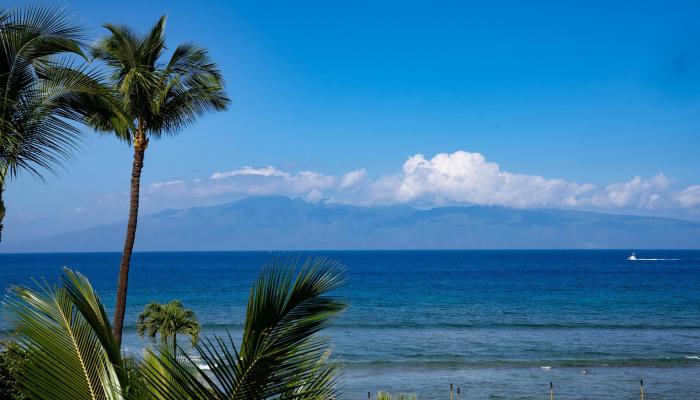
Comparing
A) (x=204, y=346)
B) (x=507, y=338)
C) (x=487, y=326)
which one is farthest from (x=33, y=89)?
(x=487, y=326)

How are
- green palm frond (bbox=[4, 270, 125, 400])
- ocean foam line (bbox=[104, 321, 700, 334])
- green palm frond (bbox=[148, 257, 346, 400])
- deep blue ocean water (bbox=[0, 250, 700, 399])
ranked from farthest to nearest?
1. ocean foam line (bbox=[104, 321, 700, 334])
2. deep blue ocean water (bbox=[0, 250, 700, 399])
3. green palm frond (bbox=[4, 270, 125, 400])
4. green palm frond (bbox=[148, 257, 346, 400])

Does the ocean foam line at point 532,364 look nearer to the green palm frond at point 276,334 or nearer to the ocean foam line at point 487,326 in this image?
the ocean foam line at point 487,326

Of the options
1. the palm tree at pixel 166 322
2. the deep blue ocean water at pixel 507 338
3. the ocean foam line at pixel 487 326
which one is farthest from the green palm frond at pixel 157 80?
the ocean foam line at pixel 487 326

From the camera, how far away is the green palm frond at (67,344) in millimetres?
4738

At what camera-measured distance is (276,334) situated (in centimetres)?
420

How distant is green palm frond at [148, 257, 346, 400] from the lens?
414 centimetres

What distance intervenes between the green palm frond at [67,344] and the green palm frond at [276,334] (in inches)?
30.9

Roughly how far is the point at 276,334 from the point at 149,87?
14033 mm

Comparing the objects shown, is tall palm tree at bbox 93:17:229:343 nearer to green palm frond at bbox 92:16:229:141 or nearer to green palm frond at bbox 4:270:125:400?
green palm frond at bbox 92:16:229:141

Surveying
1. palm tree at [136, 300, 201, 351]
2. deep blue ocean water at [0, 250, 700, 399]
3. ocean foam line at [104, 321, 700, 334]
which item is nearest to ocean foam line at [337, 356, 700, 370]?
deep blue ocean water at [0, 250, 700, 399]

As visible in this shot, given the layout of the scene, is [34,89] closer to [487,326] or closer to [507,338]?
[507,338]

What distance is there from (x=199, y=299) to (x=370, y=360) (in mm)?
51866

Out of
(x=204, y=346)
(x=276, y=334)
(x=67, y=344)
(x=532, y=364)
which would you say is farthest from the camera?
(x=532, y=364)

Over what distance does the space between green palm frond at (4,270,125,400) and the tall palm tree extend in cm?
1185
